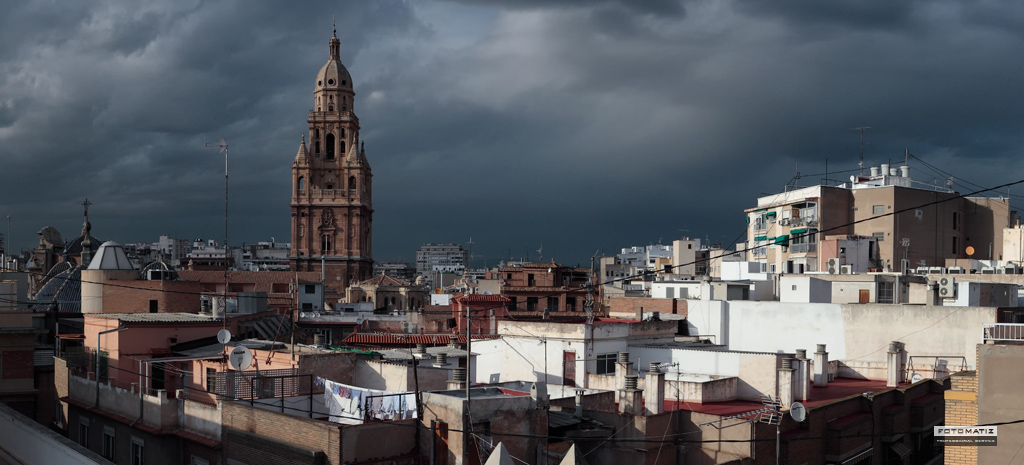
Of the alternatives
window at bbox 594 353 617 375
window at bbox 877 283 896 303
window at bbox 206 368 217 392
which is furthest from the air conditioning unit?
window at bbox 206 368 217 392

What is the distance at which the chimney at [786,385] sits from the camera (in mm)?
22391

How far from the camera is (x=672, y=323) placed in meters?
30.8

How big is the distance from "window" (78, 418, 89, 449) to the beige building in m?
35.9

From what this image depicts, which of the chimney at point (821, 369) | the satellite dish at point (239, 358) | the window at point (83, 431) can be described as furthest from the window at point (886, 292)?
the window at point (83, 431)

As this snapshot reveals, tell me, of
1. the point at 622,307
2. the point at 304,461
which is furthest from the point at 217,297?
the point at 304,461

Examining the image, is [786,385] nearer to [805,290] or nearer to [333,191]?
[805,290]

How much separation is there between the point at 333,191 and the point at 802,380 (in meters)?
76.1

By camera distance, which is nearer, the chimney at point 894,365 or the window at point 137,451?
the window at point 137,451

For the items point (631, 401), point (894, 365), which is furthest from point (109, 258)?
point (894, 365)

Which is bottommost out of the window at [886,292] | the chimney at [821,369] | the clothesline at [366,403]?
the chimney at [821,369]

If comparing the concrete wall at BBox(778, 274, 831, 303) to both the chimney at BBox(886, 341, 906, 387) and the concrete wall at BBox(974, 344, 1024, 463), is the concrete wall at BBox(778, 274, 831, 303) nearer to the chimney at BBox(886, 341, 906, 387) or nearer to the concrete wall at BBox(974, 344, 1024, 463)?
the chimney at BBox(886, 341, 906, 387)

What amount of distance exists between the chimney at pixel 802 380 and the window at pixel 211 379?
14020 millimetres

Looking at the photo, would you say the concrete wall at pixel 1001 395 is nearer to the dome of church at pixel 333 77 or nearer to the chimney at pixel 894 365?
the chimney at pixel 894 365

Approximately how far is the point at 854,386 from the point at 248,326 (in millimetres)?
20973
